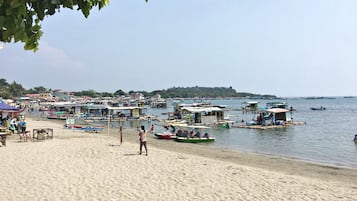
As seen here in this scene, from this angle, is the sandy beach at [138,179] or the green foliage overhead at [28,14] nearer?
the green foliage overhead at [28,14]

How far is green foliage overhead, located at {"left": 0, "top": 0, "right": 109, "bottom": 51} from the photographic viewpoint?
200cm

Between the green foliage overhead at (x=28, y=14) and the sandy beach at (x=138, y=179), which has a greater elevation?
the green foliage overhead at (x=28, y=14)

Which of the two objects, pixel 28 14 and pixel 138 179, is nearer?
pixel 28 14

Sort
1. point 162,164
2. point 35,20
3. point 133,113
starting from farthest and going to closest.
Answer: point 133,113 → point 162,164 → point 35,20

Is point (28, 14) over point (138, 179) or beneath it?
over

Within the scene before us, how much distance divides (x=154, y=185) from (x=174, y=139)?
54.5ft

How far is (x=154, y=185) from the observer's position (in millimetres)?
10000

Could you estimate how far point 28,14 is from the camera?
2.33 m

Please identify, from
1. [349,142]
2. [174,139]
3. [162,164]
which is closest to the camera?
[162,164]

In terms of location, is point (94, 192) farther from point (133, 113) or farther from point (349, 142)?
point (133, 113)

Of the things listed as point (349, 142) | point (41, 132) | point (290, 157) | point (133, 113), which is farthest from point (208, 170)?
point (133, 113)

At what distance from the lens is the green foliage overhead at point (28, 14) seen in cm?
200

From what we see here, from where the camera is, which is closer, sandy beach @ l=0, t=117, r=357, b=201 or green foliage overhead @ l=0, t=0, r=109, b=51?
green foliage overhead @ l=0, t=0, r=109, b=51

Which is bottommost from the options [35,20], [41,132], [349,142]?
[349,142]
